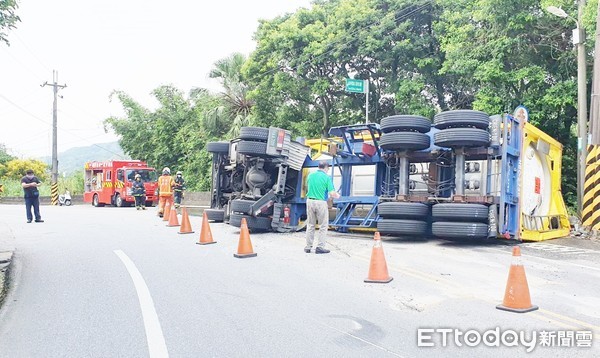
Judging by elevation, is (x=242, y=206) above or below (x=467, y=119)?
below

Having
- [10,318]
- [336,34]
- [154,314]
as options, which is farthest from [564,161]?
[10,318]

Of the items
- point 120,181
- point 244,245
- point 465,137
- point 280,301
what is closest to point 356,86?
point 465,137

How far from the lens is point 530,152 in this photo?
11.7 metres

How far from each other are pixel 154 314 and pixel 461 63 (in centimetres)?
1414

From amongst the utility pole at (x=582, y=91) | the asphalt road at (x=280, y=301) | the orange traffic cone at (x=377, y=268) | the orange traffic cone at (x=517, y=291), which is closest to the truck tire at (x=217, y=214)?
the asphalt road at (x=280, y=301)

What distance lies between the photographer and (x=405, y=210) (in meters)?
10.9

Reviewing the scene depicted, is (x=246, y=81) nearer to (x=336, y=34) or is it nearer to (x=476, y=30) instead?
(x=336, y=34)

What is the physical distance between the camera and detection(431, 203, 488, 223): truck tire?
1002cm

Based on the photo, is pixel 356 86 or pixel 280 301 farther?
pixel 356 86

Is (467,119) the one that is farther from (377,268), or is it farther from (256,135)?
(256,135)

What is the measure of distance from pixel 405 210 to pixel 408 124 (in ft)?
5.88

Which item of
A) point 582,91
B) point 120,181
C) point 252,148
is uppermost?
point 582,91

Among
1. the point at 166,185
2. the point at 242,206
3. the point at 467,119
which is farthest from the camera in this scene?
the point at 166,185

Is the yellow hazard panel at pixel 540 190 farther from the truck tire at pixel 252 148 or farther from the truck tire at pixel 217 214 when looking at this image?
the truck tire at pixel 217 214
